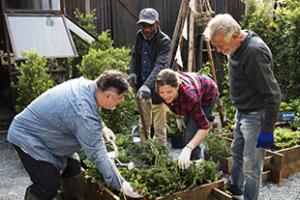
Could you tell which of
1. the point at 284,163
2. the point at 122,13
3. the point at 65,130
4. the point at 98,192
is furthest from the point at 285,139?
the point at 122,13

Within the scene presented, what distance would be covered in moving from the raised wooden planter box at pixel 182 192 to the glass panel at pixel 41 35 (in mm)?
2742

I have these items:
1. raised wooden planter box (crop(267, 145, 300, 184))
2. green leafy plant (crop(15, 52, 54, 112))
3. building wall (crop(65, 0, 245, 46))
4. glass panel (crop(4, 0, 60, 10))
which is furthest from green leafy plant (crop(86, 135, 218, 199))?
building wall (crop(65, 0, 245, 46))

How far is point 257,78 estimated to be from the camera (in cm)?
249

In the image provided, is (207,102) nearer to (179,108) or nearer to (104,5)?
(179,108)

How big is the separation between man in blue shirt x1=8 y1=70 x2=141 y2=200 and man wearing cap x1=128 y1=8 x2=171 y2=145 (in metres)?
1.42

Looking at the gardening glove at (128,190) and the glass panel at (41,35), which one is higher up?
the glass panel at (41,35)

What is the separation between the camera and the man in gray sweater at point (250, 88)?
97.9 inches

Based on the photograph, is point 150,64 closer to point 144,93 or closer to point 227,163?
point 144,93

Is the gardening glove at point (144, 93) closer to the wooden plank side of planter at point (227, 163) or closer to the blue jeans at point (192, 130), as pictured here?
the blue jeans at point (192, 130)

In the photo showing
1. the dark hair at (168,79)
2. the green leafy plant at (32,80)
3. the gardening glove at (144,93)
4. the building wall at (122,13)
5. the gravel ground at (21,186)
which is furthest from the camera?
the building wall at (122,13)

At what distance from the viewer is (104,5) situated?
720 centimetres

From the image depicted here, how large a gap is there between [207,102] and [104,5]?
15.4 ft

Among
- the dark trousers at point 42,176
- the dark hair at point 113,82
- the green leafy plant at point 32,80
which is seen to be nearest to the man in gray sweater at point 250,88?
the dark hair at point 113,82

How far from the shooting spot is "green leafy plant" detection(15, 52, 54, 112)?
4379 millimetres
